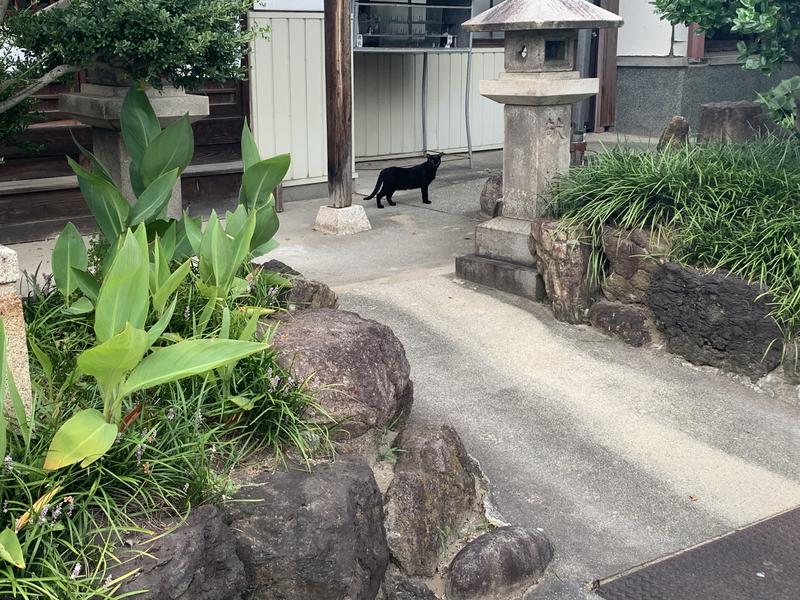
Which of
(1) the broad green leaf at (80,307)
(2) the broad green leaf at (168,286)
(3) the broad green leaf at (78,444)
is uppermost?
(2) the broad green leaf at (168,286)

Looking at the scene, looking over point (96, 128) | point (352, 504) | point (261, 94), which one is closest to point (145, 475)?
point (352, 504)

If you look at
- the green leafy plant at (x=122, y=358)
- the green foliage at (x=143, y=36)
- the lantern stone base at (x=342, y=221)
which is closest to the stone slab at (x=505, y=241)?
the lantern stone base at (x=342, y=221)

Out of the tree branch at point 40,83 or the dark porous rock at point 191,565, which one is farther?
the tree branch at point 40,83

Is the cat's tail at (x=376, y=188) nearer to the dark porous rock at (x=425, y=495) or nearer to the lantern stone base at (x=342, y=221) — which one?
the lantern stone base at (x=342, y=221)

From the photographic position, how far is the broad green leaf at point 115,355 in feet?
8.45

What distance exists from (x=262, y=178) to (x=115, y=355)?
1897 millimetres

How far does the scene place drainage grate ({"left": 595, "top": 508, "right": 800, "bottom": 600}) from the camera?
3562 mm

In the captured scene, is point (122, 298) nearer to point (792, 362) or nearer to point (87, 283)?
point (87, 283)

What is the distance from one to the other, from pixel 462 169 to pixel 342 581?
29.8ft

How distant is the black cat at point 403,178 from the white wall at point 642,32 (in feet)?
18.0

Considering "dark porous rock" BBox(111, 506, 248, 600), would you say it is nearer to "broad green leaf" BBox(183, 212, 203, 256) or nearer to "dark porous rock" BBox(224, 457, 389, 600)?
"dark porous rock" BBox(224, 457, 389, 600)

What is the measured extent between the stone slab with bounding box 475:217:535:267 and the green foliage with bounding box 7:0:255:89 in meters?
2.81

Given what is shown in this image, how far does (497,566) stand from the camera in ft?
11.7

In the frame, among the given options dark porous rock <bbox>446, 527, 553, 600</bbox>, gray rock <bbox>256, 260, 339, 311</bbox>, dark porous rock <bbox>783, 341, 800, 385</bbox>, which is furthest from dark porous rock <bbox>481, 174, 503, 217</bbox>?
dark porous rock <bbox>446, 527, 553, 600</bbox>
